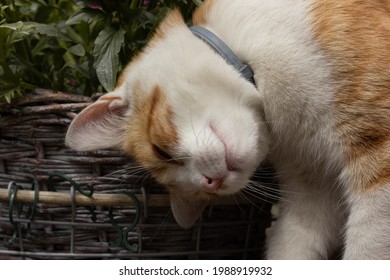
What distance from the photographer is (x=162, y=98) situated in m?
1.10

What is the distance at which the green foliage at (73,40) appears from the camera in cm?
123

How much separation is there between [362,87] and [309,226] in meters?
0.36

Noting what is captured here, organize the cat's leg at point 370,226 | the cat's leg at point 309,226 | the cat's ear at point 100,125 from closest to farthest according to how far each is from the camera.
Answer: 1. the cat's leg at point 370,226
2. the cat's ear at point 100,125
3. the cat's leg at point 309,226

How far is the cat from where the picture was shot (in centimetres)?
103

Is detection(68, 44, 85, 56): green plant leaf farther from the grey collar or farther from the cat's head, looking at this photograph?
the grey collar

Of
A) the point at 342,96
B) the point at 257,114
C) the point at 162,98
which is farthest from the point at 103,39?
the point at 342,96

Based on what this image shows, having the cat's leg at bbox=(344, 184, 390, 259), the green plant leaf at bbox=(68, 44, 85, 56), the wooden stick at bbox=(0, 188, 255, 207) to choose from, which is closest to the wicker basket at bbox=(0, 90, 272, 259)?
the wooden stick at bbox=(0, 188, 255, 207)

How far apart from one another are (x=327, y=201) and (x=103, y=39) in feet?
1.86

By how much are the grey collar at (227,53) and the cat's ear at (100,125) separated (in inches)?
8.2

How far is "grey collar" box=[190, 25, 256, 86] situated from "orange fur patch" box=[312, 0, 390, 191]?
14cm

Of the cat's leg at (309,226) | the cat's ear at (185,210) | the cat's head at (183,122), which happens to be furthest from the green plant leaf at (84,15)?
the cat's leg at (309,226)

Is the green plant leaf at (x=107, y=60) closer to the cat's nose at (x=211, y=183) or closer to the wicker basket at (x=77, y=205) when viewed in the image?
the wicker basket at (x=77, y=205)

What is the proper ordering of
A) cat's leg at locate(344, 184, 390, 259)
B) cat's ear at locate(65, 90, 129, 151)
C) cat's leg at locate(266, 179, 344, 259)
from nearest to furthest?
cat's leg at locate(344, 184, 390, 259) < cat's ear at locate(65, 90, 129, 151) < cat's leg at locate(266, 179, 344, 259)

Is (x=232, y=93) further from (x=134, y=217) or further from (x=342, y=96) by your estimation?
(x=134, y=217)
